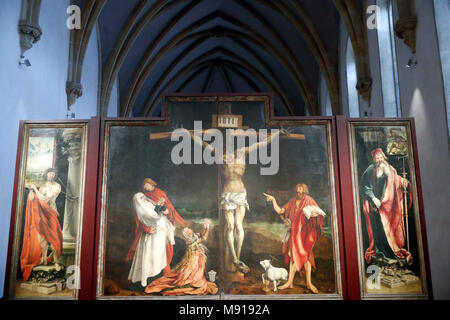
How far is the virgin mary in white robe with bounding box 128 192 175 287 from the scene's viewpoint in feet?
24.8

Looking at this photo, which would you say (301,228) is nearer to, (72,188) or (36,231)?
(72,188)

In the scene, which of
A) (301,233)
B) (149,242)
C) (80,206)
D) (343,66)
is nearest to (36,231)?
(80,206)

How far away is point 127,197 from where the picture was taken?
7.82 metres

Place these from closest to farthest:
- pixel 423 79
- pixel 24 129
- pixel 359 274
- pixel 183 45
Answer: pixel 359 274 < pixel 24 129 < pixel 423 79 < pixel 183 45

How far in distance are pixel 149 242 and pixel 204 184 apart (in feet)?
4.23

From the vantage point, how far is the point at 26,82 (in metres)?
9.81

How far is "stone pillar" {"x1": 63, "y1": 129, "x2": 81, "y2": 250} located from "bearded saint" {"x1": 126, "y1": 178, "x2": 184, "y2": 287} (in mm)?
961

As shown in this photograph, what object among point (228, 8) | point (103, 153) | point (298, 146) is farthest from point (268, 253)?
point (228, 8)

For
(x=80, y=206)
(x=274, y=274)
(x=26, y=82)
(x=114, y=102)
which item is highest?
(x=114, y=102)

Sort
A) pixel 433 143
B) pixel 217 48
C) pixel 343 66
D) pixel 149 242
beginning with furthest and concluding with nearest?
pixel 217 48 → pixel 343 66 → pixel 433 143 → pixel 149 242

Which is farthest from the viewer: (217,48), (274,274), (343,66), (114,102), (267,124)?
(217,48)

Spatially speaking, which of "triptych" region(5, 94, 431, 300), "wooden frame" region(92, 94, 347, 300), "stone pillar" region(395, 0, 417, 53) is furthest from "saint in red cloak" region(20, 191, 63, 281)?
"stone pillar" region(395, 0, 417, 53)
